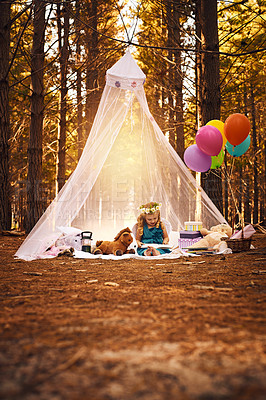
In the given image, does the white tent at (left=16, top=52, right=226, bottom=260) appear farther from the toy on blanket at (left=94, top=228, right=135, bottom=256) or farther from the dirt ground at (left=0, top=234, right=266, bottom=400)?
the dirt ground at (left=0, top=234, right=266, bottom=400)

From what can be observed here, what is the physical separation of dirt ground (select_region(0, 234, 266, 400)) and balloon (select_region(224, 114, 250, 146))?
3572 millimetres

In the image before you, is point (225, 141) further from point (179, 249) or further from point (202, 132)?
point (179, 249)

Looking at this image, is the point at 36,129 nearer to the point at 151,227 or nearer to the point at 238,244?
the point at 151,227

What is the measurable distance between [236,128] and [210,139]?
1.48 ft

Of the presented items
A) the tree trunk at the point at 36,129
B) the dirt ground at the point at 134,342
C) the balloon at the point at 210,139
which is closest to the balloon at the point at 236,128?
the balloon at the point at 210,139

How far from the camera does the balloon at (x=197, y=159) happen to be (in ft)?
22.4

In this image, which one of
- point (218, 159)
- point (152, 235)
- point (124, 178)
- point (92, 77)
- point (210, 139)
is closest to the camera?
point (210, 139)

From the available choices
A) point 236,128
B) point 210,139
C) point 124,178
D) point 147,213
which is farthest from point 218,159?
point 124,178

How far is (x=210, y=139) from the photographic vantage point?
6.21m

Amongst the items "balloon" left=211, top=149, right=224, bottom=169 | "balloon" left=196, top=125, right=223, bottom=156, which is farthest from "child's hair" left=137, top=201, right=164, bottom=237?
"balloon" left=196, top=125, right=223, bottom=156

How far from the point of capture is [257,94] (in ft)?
52.8

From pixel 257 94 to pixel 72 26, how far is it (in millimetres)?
9087

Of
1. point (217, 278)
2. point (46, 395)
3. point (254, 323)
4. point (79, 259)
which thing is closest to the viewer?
point (46, 395)

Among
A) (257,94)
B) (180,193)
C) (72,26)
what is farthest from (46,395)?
(257,94)
